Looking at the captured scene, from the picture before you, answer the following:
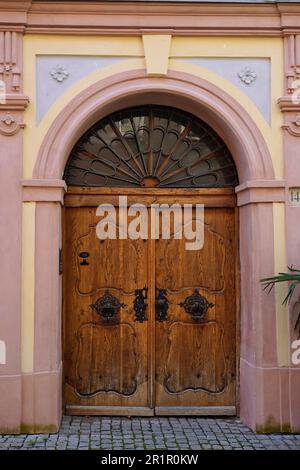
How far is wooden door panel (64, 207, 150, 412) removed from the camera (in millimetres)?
6680

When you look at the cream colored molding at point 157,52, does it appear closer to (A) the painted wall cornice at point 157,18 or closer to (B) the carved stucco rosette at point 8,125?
(A) the painted wall cornice at point 157,18

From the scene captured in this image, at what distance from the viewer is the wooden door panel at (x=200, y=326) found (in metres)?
6.72

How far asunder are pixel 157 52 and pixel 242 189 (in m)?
1.70

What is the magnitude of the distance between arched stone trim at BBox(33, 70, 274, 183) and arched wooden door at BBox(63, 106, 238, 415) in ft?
1.40

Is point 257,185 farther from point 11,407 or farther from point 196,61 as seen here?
point 11,407

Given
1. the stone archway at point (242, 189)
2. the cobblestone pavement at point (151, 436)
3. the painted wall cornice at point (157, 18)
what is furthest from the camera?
the painted wall cornice at point (157, 18)

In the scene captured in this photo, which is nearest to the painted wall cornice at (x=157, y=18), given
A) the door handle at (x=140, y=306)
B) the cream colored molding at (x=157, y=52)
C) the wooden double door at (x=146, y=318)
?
the cream colored molding at (x=157, y=52)

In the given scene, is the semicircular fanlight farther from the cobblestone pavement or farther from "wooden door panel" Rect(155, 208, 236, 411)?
the cobblestone pavement

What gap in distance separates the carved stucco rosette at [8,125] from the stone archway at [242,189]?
33 centimetres

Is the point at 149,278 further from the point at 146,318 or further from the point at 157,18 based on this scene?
the point at 157,18

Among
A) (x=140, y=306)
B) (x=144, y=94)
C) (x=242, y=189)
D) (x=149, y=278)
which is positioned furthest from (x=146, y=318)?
(x=144, y=94)

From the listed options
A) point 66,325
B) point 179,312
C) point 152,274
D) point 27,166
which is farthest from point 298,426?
point 27,166

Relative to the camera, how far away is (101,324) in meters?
6.71

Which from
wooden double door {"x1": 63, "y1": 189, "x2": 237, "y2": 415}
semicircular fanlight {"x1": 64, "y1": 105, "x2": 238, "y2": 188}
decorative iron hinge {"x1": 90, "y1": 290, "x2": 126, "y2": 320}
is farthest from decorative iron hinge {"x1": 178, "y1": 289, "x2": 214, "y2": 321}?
semicircular fanlight {"x1": 64, "y1": 105, "x2": 238, "y2": 188}
